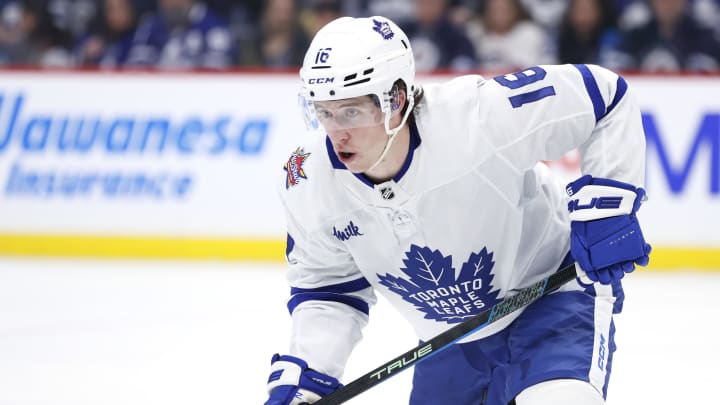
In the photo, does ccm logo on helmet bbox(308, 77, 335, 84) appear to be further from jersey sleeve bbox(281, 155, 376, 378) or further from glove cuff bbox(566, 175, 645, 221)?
glove cuff bbox(566, 175, 645, 221)

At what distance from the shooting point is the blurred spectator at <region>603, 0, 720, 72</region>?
6.36 metres

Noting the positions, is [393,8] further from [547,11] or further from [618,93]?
[618,93]

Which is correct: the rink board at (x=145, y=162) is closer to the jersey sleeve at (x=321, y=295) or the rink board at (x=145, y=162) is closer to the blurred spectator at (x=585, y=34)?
the blurred spectator at (x=585, y=34)

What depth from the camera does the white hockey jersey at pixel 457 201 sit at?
2371 mm

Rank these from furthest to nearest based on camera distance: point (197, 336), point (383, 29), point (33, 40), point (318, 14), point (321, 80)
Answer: point (33, 40) < point (318, 14) < point (197, 336) < point (383, 29) < point (321, 80)

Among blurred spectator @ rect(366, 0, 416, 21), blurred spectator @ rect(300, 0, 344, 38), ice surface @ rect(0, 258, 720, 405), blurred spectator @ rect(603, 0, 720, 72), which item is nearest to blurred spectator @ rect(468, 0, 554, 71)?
blurred spectator @ rect(603, 0, 720, 72)

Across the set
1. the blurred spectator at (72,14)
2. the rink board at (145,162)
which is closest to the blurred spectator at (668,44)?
the rink board at (145,162)

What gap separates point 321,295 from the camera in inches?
101

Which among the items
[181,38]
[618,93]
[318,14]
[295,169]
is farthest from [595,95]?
[181,38]

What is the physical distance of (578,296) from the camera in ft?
8.22

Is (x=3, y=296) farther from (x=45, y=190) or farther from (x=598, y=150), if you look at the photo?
(x=598, y=150)

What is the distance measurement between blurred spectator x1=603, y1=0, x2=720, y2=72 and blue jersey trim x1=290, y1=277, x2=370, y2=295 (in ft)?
13.6

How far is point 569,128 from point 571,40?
4.12 metres

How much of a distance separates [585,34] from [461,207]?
13.9 feet
